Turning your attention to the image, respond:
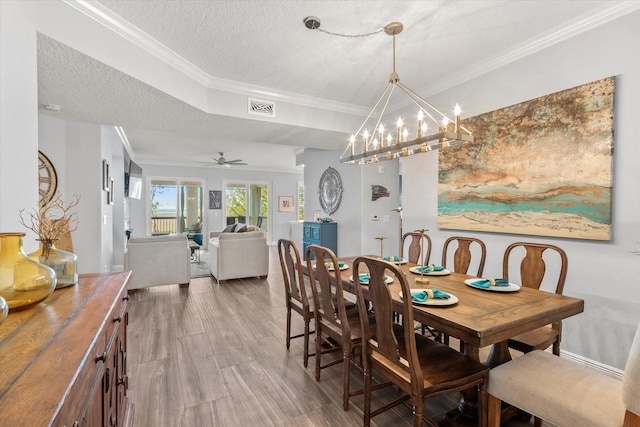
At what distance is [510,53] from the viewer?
2.94 metres

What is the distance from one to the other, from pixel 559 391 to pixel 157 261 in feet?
15.8

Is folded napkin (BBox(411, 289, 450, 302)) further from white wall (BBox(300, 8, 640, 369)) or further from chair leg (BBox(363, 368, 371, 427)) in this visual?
white wall (BBox(300, 8, 640, 369))

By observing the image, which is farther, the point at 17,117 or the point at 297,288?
the point at 297,288

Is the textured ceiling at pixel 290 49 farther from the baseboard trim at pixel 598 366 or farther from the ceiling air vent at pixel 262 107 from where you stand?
the baseboard trim at pixel 598 366

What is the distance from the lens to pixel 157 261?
4.67 metres

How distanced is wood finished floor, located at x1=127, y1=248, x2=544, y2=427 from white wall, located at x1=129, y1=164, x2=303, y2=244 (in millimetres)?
6209

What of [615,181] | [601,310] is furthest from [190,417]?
[615,181]

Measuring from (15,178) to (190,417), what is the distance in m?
1.66

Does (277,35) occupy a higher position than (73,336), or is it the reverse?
(277,35)

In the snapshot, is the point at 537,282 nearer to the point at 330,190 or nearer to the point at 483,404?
the point at 483,404

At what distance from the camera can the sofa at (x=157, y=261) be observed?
4535 mm

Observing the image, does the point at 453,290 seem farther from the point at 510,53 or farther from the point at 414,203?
the point at 510,53

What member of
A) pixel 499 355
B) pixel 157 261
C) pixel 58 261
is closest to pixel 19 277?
pixel 58 261

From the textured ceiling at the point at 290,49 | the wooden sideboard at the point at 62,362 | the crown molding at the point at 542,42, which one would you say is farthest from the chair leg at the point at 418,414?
the crown molding at the point at 542,42
